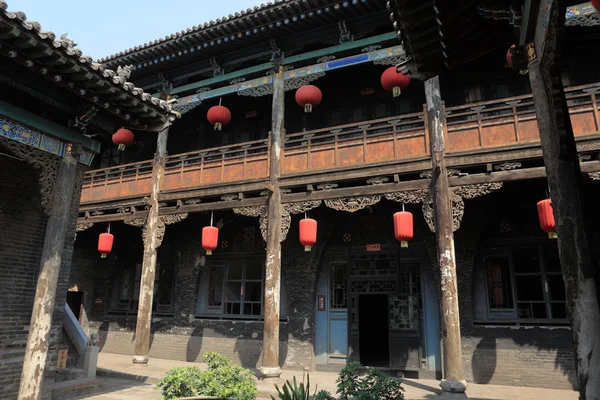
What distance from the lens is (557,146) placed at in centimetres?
271

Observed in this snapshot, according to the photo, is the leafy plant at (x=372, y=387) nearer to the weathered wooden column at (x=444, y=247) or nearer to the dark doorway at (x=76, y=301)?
the weathered wooden column at (x=444, y=247)

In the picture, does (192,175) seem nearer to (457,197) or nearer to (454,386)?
(457,197)

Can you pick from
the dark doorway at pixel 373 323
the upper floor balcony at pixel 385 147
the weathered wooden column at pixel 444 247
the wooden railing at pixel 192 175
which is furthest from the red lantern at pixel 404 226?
the dark doorway at pixel 373 323

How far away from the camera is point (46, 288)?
533cm

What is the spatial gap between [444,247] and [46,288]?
20.5ft

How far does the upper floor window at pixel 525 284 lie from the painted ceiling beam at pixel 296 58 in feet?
17.4

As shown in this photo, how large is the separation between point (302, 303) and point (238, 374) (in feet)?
18.0

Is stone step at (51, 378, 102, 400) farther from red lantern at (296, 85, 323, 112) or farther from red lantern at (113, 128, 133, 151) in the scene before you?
red lantern at (113, 128, 133, 151)

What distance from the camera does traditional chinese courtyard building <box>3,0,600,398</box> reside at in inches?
313

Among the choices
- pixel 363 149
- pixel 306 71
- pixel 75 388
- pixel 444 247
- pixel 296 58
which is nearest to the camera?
pixel 75 388

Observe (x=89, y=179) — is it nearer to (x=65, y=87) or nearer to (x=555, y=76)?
(x=65, y=87)

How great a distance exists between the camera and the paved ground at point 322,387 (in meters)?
7.26

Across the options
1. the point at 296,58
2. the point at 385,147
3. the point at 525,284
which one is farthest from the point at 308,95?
the point at 525,284

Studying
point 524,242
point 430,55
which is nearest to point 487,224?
point 524,242
